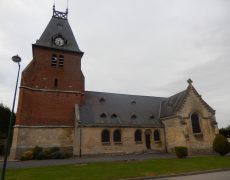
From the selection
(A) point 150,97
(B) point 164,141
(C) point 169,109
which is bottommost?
(B) point 164,141

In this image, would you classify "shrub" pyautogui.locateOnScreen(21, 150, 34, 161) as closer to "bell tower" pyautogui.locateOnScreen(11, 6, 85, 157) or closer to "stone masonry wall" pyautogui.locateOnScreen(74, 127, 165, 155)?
"bell tower" pyautogui.locateOnScreen(11, 6, 85, 157)

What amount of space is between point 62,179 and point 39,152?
46.1 feet

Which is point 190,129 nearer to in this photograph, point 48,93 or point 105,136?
point 105,136

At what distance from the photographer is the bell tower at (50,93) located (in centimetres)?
2428

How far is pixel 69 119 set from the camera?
88.5ft

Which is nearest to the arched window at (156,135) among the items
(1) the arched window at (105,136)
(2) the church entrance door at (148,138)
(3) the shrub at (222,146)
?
(2) the church entrance door at (148,138)

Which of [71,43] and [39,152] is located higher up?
[71,43]

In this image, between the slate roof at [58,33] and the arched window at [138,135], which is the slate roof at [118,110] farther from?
the slate roof at [58,33]

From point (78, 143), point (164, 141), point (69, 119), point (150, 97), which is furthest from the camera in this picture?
point (150, 97)

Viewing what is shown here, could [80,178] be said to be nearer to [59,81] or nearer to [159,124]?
[59,81]

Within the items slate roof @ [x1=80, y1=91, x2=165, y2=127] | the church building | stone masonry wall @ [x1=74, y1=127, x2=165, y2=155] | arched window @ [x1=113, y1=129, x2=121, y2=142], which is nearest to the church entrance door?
the church building

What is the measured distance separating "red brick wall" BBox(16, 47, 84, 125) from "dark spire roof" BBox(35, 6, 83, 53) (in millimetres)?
1051

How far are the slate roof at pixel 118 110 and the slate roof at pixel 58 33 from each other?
777 cm

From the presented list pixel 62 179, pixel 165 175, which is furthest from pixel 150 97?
pixel 62 179
